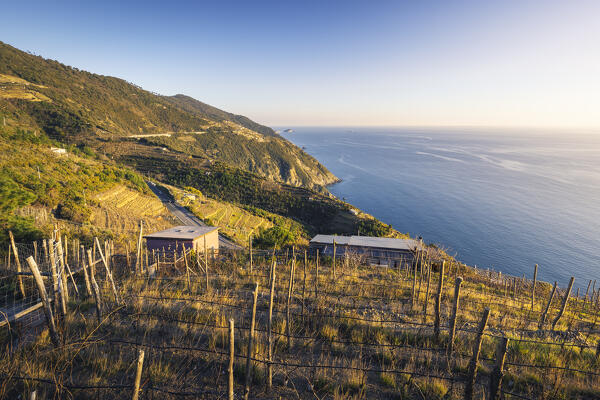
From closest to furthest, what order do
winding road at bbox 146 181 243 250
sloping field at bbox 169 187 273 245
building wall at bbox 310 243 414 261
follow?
building wall at bbox 310 243 414 261, winding road at bbox 146 181 243 250, sloping field at bbox 169 187 273 245

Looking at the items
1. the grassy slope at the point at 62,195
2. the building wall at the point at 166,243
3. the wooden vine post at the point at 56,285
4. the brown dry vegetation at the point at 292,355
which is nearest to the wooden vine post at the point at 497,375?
the brown dry vegetation at the point at 292,355

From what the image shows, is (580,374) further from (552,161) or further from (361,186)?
(552,161)

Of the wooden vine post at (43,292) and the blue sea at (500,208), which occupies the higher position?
the wooden vine post at (43,292)

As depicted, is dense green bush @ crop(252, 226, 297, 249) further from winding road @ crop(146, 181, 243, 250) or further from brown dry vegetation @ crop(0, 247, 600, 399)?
brown dry vegetation @ crop(0, 247, 600, 399)

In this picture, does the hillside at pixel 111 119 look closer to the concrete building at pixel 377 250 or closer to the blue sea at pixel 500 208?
the blue sea at pixel 500 208

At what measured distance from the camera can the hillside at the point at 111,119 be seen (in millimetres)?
60188

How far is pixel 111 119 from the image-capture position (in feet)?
270

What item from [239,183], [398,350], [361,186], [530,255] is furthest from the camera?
[361,186]

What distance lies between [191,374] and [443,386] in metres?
3.94

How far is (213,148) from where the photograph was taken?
10044 centimetres

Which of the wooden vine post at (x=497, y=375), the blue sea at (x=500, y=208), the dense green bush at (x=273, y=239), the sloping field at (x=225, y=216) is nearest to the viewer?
the wooden vine post at (x=497, y=375)

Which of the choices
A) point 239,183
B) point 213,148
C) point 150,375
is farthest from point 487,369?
point 213,148

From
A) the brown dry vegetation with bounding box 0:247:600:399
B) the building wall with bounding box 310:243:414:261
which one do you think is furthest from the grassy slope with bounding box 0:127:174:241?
the building wall with bounding box 310:243:414:261

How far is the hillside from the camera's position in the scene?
197 ft
